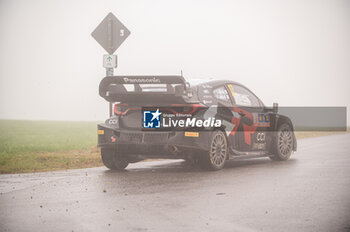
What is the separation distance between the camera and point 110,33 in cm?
1279

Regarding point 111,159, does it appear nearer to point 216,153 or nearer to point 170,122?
point 170,122

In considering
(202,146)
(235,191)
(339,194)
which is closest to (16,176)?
(202,146)

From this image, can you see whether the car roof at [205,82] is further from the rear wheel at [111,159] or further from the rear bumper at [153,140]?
the rear wheel at [111,159]

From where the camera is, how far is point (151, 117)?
9.13 meters

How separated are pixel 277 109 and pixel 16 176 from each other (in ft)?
18.2

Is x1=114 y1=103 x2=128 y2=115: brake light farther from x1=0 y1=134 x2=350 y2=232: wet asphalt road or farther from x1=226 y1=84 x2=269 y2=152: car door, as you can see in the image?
x1=226 y1=84 x2=269 y2=152: car door

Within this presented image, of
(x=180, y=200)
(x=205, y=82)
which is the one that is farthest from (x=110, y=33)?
(x=180, y=200)

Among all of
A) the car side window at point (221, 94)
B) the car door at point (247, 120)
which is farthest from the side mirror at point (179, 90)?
the car door at point (247, 120)

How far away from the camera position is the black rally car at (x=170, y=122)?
353 inches

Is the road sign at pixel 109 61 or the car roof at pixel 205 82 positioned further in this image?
the road sign at pixel 109 61

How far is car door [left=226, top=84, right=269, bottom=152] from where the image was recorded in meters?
10.0

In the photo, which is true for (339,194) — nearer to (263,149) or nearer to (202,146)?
(202,146)

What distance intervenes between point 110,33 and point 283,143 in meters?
4.89

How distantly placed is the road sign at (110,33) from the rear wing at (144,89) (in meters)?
3.57
